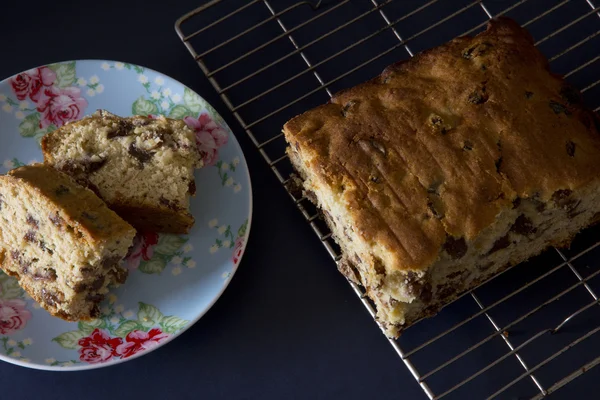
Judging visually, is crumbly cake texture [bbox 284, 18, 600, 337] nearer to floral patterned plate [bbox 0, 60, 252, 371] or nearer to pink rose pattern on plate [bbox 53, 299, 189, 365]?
floral patterned plate [bbox 0, 60, 252, 371]

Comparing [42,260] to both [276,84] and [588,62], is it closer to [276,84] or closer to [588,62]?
[276,84]

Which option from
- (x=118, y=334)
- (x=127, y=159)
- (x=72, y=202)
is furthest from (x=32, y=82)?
(x=118, y=334)

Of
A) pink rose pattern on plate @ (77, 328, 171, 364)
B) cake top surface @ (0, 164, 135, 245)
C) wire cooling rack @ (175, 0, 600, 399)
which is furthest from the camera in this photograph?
wire cooling rack @ (175, 0, 600, 399)

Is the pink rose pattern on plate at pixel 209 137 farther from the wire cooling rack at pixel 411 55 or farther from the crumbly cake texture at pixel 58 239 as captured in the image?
the crumbly cake texture at pixel 58 239

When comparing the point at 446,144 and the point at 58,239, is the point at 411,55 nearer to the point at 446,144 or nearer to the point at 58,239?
the point at 446,144

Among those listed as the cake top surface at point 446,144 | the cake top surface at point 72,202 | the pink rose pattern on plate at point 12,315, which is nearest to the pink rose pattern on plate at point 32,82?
the cake top surface at point 72,202

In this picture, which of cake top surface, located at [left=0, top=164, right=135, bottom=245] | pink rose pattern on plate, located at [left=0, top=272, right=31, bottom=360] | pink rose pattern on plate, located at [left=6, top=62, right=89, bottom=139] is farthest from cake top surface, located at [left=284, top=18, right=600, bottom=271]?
pink rose pattern on plate, located at [left=0, top=272, right=31, bottom=360]
